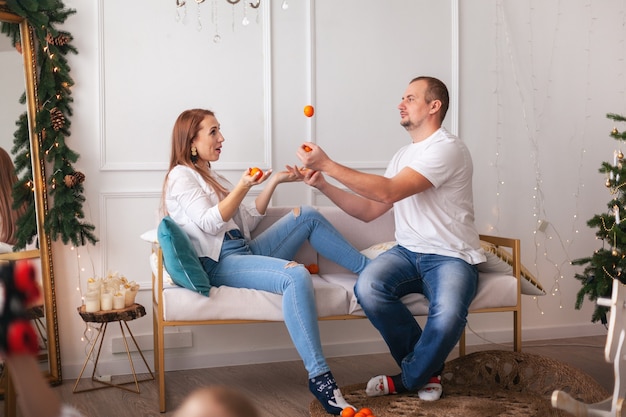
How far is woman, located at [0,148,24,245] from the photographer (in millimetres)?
3367

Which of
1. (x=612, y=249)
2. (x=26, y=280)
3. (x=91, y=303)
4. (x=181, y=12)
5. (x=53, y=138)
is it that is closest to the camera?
(x=26, y=280)

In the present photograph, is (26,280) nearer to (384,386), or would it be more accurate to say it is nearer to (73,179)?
(384,386)

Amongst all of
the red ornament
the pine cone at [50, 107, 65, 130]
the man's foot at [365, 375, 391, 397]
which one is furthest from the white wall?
the red ornament

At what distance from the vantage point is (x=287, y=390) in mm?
3342

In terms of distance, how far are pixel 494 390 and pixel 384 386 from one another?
523 millimetres

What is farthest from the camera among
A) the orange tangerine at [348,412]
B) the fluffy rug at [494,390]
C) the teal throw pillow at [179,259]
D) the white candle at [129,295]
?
the white candle at [129,295]

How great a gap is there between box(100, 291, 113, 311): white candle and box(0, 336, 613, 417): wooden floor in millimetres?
395

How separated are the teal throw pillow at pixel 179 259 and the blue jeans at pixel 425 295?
0.66 m

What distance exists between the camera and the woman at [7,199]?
133 inches

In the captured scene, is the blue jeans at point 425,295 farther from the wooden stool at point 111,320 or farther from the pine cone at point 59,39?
the pine cone at point 59,39

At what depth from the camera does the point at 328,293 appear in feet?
10.3

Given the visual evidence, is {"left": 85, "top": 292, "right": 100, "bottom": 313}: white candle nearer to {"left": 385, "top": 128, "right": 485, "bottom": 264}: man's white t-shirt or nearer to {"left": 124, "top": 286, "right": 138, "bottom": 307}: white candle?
{"left": 124, "top": 286, "right": 138, "bottom": 307}: white candle

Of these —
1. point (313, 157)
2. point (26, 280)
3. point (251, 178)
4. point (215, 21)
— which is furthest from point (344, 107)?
point (26, 280)

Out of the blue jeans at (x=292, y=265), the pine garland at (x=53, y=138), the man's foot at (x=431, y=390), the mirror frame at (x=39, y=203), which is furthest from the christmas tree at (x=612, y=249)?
the mirror frame at (x=39, y=203)
